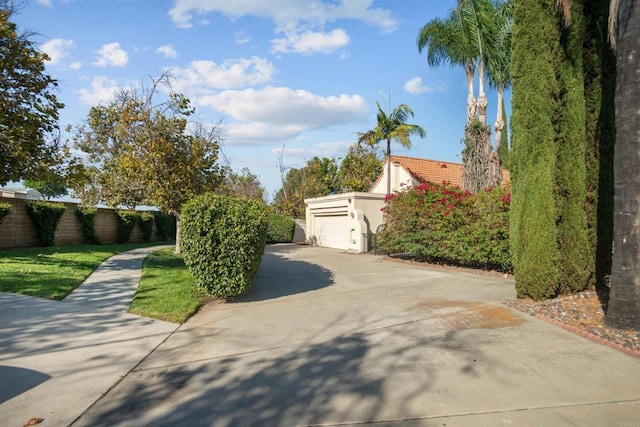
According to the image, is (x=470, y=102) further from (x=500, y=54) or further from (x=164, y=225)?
(x=164, y=225)

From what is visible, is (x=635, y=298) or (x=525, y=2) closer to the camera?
(x=635, y=298)

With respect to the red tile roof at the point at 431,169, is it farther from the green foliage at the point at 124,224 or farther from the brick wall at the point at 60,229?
the brick wall at the point at 60,229

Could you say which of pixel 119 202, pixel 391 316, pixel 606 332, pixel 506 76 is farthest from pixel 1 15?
pixel 506 76

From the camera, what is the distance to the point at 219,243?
24.5 feet

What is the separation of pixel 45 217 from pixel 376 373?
58.3 feet

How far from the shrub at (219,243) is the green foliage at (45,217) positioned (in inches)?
507

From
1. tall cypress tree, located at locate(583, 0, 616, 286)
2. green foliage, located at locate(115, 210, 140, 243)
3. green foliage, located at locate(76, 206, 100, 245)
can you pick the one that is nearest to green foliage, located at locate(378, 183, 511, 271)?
tall cypress tree, located at locate(583, 0, 616, 286)

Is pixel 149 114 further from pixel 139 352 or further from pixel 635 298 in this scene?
pixel 635 298

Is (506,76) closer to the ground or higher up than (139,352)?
higher up

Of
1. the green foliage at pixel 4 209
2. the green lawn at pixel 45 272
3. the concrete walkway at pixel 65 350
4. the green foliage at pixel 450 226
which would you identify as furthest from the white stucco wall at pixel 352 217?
the green foliage at pixel 4 209

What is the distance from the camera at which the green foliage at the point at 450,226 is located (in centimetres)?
1109

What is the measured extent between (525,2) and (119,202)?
15580mm

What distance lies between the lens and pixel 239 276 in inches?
299

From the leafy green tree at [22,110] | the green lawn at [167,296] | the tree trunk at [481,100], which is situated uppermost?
the tree trunk at [481,100]
